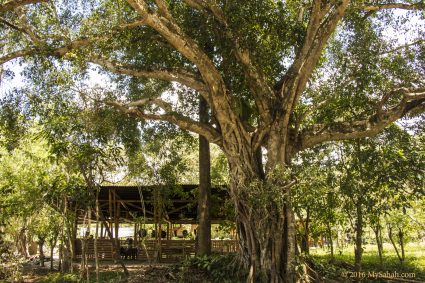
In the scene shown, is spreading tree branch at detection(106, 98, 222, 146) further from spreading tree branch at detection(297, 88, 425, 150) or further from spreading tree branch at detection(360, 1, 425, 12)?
spreading tree branch at detection(360, 1, 425, 12)

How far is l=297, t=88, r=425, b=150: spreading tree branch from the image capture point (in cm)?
847

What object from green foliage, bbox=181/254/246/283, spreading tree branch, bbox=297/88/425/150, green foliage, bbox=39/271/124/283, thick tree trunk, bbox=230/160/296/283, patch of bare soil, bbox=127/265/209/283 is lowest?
green foliage, bbox=39/271/124/283

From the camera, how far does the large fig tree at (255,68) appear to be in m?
7.74

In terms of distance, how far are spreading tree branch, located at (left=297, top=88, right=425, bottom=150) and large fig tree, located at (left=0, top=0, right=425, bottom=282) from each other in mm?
24

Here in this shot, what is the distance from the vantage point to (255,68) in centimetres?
832

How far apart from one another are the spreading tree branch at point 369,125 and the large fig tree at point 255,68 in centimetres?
2

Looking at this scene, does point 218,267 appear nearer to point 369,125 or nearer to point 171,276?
point 171,276

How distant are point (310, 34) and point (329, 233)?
6.12m

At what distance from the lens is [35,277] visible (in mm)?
11727

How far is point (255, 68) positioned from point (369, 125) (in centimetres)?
283

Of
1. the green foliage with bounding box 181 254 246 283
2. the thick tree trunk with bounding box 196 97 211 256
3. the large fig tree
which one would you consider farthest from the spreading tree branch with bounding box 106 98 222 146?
the green foliage with bounding box 181 254 246 283

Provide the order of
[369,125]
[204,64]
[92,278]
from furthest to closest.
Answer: [92,278] → [369,125] → [204,64]

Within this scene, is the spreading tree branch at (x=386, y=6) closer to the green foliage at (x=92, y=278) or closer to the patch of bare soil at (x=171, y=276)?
the patch of bare soil at (x=171, y=276)

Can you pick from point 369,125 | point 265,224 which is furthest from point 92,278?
point 369,125
